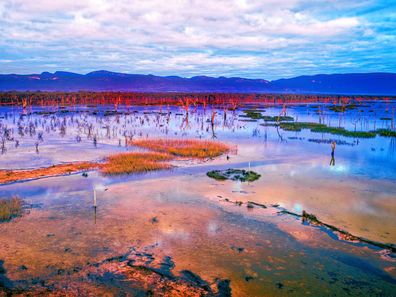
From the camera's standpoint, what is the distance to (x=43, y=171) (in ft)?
56.9

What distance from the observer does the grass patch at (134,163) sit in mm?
18000

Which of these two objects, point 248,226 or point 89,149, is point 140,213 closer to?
point 248,226

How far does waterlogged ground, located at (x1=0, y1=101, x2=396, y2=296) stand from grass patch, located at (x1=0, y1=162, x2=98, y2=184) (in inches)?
35.9

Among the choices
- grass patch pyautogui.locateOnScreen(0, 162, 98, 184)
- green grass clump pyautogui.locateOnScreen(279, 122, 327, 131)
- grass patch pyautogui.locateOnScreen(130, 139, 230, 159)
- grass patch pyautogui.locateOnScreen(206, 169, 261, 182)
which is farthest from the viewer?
green grass clump pyautogui.locateOnScreen(279, 122, 327, 131)

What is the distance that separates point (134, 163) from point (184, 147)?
6.05 metres

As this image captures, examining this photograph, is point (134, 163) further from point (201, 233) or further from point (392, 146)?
point (392, 146)

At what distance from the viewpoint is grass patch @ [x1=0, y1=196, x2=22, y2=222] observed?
11406 millimetres

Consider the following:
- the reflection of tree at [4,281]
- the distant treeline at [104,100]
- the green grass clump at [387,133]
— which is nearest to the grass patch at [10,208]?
the reflection of tree at [4,281]

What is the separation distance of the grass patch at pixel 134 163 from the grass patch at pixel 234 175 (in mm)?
2843

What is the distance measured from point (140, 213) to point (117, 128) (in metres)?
24.7

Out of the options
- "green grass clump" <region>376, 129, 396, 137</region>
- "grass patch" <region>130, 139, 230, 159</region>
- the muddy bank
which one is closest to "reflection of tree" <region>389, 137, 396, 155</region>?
"green grass clump" <region>376, 129, 396, 137</region>

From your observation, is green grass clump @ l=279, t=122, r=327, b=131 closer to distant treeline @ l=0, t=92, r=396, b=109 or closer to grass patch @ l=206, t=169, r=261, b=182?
distant treeline @ l=0, t=92, r=396, b=109

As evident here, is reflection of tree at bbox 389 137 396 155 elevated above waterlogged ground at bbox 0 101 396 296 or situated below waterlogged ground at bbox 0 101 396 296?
above

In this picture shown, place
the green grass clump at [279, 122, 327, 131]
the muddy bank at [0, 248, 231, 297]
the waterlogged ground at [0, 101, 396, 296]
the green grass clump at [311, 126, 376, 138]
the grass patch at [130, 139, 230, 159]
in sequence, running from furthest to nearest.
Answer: the green grass clump at [279, 122, 327, 131], the green grass clump at [311, 126, 376, 138], the grass patch at [130, 139, 230, 159], the waterlogged ground at [0, 101, 396, 296], the muddy bank at [0, 248, 231, 297]
